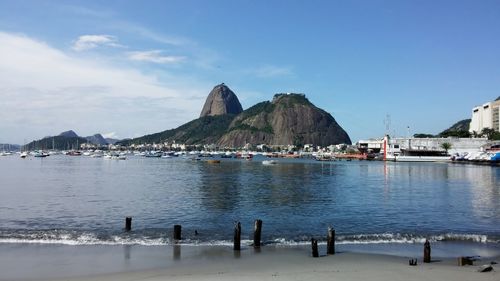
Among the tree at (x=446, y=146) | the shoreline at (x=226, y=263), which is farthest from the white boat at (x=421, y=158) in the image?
the shoreline at (x=226, y=263)

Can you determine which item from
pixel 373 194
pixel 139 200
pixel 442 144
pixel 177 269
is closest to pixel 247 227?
pixel 177 269

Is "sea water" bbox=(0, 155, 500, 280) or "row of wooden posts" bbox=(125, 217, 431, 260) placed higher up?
"row of wooden posts" bbox=(125, 217, 431, 260)

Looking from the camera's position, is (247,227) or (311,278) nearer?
(311,278)

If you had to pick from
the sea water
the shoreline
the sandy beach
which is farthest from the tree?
the sandy beach

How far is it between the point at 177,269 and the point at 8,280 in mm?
6056

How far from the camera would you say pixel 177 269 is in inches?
704

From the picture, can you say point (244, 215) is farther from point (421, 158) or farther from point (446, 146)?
point (446, 146)

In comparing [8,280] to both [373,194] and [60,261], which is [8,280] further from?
[373,194]

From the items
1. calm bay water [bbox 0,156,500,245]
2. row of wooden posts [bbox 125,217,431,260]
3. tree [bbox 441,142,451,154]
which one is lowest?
calm bay water [bbox 0,156,500,245]

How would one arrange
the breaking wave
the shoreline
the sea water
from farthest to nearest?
the breaking wave → the sea water → the shoreline

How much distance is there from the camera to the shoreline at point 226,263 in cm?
1659

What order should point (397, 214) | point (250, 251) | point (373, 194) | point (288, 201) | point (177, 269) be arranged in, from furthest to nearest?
point (373, 194) → point (288, 201) → point (397, 214) → point (250, 251) → point (177, 269)

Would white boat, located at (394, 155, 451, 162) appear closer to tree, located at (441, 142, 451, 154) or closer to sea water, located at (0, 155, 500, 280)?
tree, located at (441, 142, 451, 154)

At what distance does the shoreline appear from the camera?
16594mm
